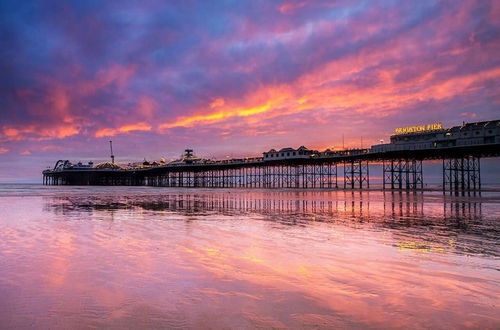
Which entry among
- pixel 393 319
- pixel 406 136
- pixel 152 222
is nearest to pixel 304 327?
pixel 393 319

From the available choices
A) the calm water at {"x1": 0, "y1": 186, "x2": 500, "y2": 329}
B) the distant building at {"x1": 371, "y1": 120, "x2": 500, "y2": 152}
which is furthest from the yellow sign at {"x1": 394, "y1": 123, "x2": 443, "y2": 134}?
the calm water at {"x1": 0, "y1": 186, "x2": 500, "y2": 329}

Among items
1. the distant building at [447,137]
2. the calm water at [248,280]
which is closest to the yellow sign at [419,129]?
the distant building at [447,137]

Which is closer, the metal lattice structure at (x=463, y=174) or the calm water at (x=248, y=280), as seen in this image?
the calm water at (x=248, y=280)

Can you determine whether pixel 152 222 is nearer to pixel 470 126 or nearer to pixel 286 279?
pixel 286 279

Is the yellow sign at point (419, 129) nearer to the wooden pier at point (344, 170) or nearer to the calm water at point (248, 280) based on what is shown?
the wooden pier at point (344, 170)

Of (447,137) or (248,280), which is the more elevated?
(447,137)

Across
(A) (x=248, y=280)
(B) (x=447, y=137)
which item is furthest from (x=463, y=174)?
(A) (x=248, y=280)

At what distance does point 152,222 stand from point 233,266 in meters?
9.55

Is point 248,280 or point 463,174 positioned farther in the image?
point 463,174

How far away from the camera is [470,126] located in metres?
62.1

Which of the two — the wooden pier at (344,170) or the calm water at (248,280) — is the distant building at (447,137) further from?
the calm water at (248,280)

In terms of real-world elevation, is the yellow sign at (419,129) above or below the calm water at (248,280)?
above

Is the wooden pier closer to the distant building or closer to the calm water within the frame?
the distant building

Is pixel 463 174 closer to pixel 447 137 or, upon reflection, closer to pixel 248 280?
pixel 447 137
